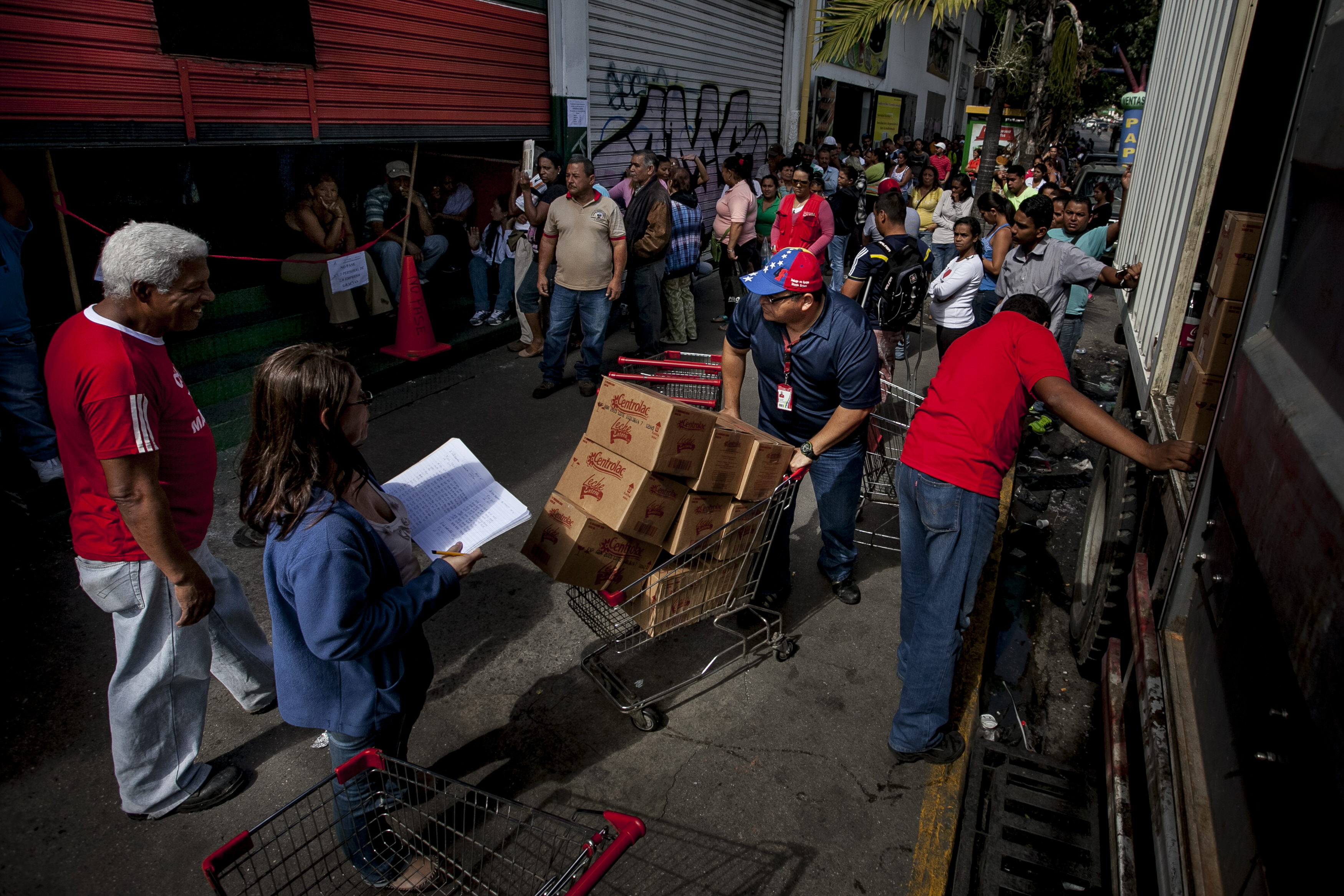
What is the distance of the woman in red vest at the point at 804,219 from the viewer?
861 centimetres

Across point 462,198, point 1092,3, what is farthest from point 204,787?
point 1092,3

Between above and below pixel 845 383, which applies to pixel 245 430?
below

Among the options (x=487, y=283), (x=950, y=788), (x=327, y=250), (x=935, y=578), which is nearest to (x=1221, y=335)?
(x=935, y=578)

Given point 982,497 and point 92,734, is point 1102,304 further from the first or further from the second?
point 92,734

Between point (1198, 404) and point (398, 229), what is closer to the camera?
point (1198, 404)

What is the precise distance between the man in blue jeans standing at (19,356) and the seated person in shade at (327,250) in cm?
234

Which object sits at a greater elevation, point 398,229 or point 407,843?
point 398,229

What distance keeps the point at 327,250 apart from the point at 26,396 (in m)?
3.11

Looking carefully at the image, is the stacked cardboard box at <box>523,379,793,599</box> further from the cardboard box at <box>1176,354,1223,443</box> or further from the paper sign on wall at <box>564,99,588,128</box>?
the paper sign on wall at <box>564,99,588,128</box>

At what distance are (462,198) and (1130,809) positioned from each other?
904 centimetres

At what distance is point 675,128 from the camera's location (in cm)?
1254

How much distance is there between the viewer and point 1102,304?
1234cm

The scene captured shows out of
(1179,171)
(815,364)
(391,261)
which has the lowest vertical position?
(391,261)

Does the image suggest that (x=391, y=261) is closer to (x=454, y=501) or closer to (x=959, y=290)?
(x=959, y=290)
